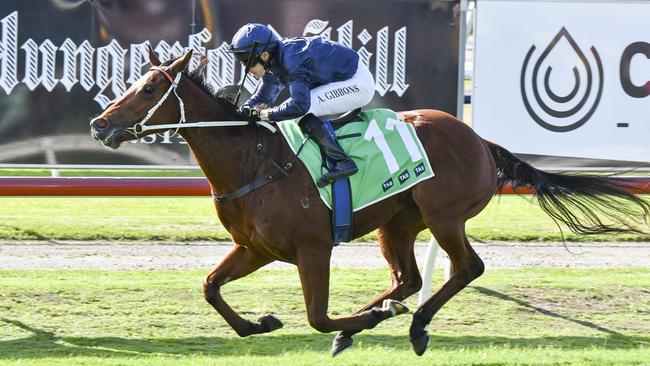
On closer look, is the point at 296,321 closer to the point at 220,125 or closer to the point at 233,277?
the point at 233,277

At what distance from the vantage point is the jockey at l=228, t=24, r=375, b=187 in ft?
19.9

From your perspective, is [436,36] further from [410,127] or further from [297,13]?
[410,127]

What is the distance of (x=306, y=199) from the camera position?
20.2 feet

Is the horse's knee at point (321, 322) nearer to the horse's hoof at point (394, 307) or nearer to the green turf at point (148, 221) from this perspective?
the horse's hoof at point (394, 307)

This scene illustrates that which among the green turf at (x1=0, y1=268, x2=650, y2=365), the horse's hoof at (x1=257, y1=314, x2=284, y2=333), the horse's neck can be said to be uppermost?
the horse's neck

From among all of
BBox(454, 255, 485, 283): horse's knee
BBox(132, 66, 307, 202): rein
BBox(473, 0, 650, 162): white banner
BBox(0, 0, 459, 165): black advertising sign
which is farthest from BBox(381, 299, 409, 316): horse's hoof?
BBox(0, 0, 459, 165): black advertising sign

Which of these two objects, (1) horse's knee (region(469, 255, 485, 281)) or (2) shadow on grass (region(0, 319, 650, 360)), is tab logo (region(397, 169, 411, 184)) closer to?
(1) horse's knee (region(469, 255, 485, 281))

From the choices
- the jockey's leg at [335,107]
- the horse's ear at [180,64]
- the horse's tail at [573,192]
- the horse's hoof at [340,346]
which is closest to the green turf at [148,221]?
the horse's tail at [573,192]

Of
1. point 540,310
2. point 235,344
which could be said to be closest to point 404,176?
point 235,344

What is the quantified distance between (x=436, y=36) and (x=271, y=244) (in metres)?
3.90

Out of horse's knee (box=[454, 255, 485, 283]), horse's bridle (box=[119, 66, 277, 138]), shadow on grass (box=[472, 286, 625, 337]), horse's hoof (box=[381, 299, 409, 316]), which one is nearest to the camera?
horse's bridle (box=[119, 66, 277, 138])

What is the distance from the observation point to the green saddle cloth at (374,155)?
20.6ft

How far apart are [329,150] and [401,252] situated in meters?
1.08

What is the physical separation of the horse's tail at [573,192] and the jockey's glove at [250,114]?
1670 mm
